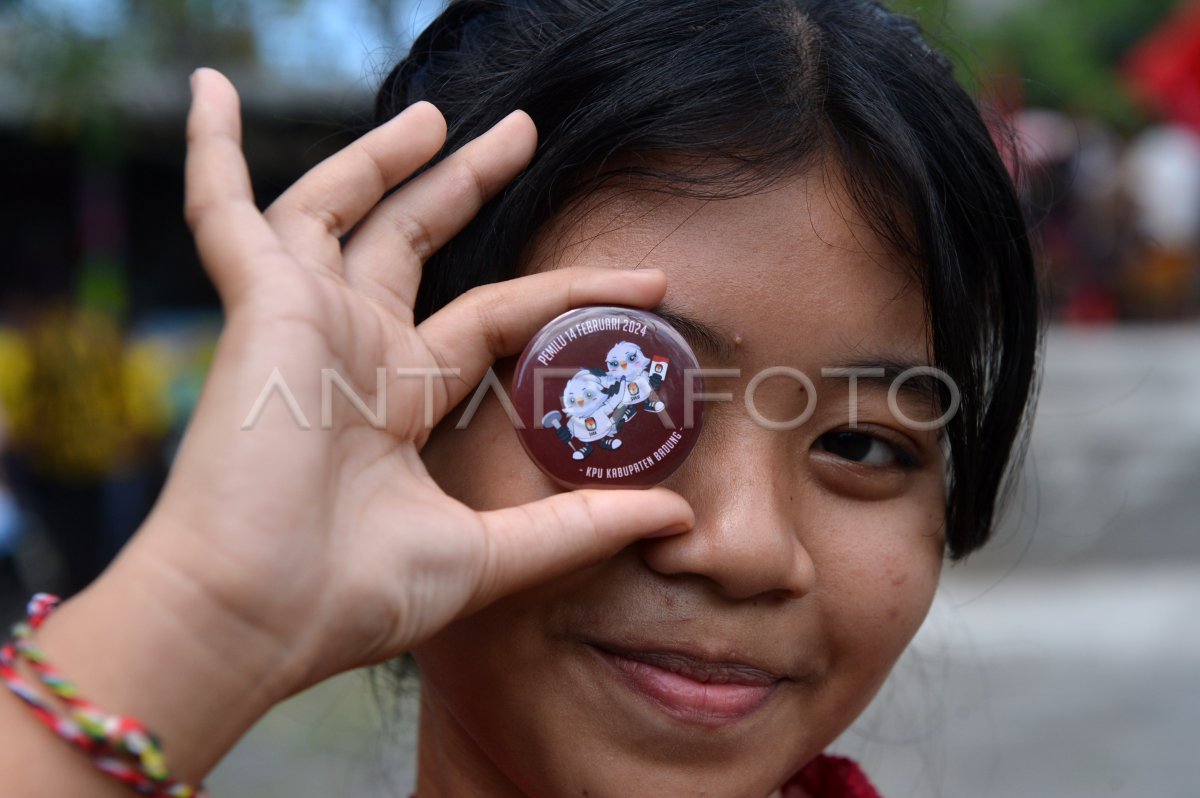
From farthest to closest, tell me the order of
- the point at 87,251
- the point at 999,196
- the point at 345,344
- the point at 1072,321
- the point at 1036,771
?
the point at 1072,321, the point at 87,251, the point at 1036,771, the point at 999,196, the point at 345,344

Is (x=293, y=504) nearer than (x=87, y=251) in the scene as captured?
Yes

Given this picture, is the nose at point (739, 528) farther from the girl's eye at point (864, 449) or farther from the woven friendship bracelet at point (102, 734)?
the woven friendship bracelet at point (102, 734)

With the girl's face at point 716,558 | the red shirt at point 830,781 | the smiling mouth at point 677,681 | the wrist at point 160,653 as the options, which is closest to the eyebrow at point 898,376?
the girl's face at point 716,558

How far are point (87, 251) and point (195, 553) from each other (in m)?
7.40

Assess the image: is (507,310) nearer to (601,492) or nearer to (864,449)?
(601,492)

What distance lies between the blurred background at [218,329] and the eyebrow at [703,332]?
106 cm

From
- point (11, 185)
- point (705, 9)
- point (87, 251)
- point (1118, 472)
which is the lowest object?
point (1118, 472)

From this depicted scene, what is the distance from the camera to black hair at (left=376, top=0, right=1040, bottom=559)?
5.20ft

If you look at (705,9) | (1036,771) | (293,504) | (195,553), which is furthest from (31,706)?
(1036,771)

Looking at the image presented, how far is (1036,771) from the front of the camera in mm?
5035

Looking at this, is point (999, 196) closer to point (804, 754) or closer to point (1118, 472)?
point (804, 754)

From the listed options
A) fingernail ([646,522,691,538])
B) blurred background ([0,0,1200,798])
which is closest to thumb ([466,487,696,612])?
fingernail ([646,522,691,538])

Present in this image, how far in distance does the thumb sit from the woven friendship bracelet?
15.5 inches

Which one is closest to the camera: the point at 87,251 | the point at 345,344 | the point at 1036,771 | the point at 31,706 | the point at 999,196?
the point at 31,706
